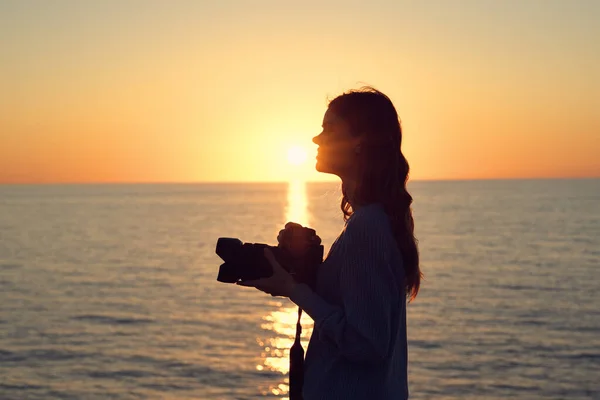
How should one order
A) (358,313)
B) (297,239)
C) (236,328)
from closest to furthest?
(358,313), (297,239), (236,328)

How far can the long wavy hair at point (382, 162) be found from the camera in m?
2.80

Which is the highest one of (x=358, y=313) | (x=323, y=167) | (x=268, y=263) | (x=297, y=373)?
(x=323, y=167)

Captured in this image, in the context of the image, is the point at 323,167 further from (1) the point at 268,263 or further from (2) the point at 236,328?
(2) the point at 236,328

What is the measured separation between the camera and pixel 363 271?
2.63 m

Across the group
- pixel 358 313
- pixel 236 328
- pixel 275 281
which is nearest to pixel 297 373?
pixel 275 281

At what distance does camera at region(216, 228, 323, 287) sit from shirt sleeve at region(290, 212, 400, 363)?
21 centimetres

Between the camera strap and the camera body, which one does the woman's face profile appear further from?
the camera strap

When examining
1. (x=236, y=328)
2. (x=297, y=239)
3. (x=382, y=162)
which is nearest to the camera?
(x=382, y=162)

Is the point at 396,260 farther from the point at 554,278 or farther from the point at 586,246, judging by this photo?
the point at 586,246

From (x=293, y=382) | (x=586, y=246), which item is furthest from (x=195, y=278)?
(x=293, y=382)

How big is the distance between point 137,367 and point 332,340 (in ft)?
51.7

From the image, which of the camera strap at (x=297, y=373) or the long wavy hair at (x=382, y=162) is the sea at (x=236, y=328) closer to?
the long wavy hair at (x=382, y=162)

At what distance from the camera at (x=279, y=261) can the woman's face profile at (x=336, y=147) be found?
0.26m

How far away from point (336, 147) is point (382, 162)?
0.19 m
